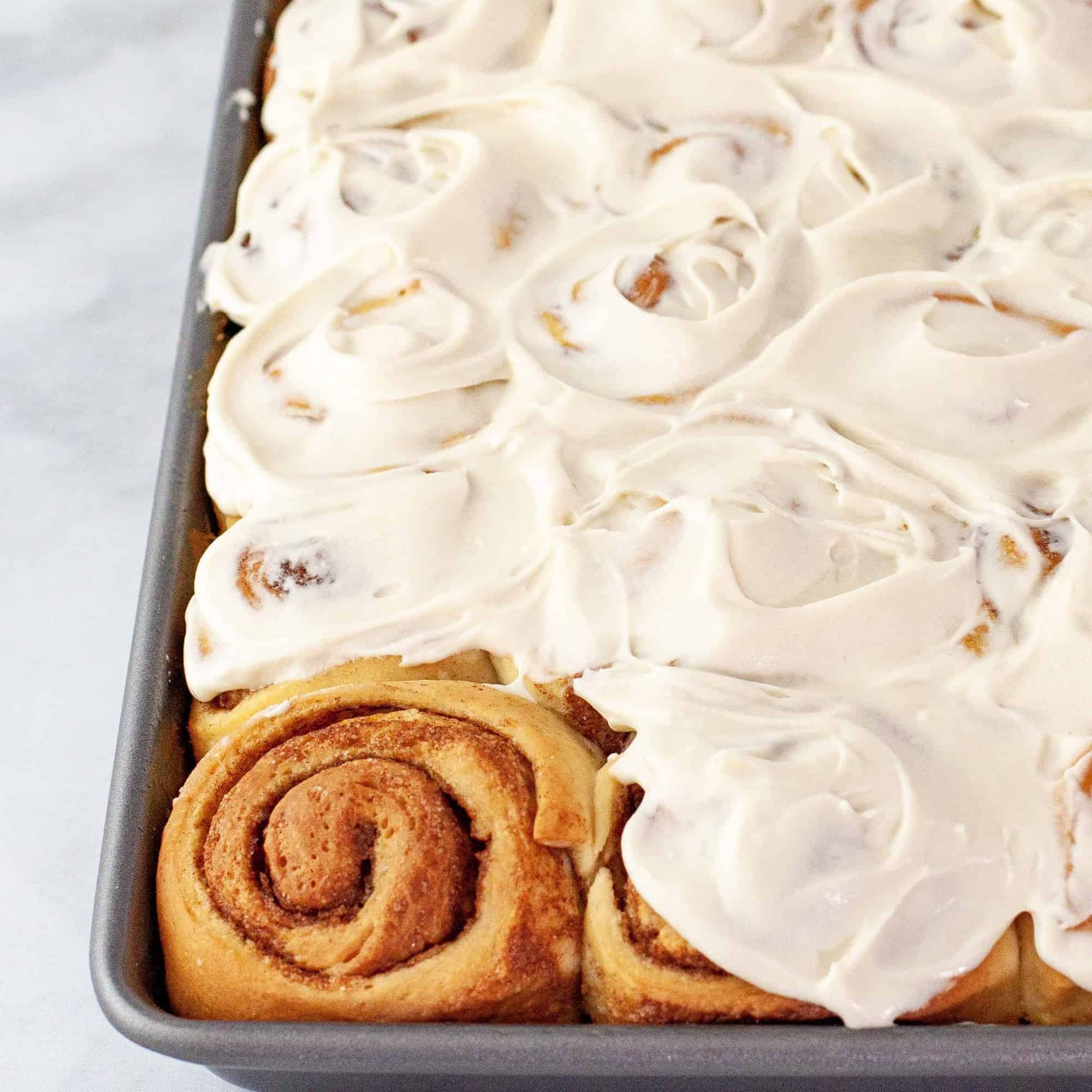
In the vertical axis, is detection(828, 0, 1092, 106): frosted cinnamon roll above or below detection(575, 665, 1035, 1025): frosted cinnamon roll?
above

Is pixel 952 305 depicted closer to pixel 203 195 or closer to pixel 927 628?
pixel 927 628

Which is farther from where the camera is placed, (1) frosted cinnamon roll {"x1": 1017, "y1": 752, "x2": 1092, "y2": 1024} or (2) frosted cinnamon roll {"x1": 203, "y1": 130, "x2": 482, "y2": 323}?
(2) frosted cinnamon roll {"x1": 203, "y1": 130, "x2": 482, "y2": 323}

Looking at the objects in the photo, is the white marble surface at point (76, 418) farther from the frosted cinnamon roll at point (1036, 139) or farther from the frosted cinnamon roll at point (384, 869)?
the frosted cinnamon roll at point (1036, 139)

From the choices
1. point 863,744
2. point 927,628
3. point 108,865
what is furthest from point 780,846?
point 108,865

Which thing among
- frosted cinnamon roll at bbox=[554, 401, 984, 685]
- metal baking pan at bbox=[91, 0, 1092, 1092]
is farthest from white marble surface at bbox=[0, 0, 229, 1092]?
frosted cinnamon roll at bbox=[554, 401, 984, 685]

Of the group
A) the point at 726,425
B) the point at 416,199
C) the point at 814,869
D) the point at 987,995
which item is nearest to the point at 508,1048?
the point at 814,869

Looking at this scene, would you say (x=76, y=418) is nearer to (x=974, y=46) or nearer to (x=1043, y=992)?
(x=974, y=46)

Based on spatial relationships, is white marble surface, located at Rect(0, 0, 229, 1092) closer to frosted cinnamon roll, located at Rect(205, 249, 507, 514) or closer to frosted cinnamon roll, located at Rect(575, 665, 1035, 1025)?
frosted cinnamon roll, located at Rect(205, 249, 507, 514)

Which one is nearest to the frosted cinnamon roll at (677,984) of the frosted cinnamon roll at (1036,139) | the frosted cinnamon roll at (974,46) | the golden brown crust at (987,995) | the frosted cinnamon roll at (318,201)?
the golden brown crust at (987,995)
